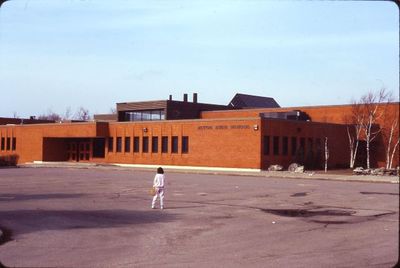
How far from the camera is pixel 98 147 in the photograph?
58094mm

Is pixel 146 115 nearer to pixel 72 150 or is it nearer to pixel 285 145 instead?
pixel 72 150

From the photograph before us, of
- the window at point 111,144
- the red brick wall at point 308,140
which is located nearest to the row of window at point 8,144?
the window at point 111,144

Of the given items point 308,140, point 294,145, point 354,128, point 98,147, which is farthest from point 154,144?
point 354,128

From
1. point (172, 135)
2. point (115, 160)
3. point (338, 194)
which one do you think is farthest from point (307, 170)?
point (338, 194)

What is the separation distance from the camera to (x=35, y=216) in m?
14.6

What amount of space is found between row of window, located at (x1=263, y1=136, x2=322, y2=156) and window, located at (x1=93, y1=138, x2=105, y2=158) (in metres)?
19.9

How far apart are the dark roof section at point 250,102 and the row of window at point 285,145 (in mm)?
30544

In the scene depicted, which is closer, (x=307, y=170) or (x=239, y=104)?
(x=307, y=170)

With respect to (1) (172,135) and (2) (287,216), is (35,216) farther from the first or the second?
(1) (172,135)

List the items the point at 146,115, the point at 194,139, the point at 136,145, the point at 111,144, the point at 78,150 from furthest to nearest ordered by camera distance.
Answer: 1. the point at 146,115
2. the point at 78,150
3. the point at 111,144
4. the point at 136,145
5. the point at 194,139

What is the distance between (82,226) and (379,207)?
9.92 metres

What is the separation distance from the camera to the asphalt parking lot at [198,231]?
8.91m

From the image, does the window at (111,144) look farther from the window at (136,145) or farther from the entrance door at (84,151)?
the entrance door at (84,151)

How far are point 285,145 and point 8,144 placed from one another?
34218 millimetres
